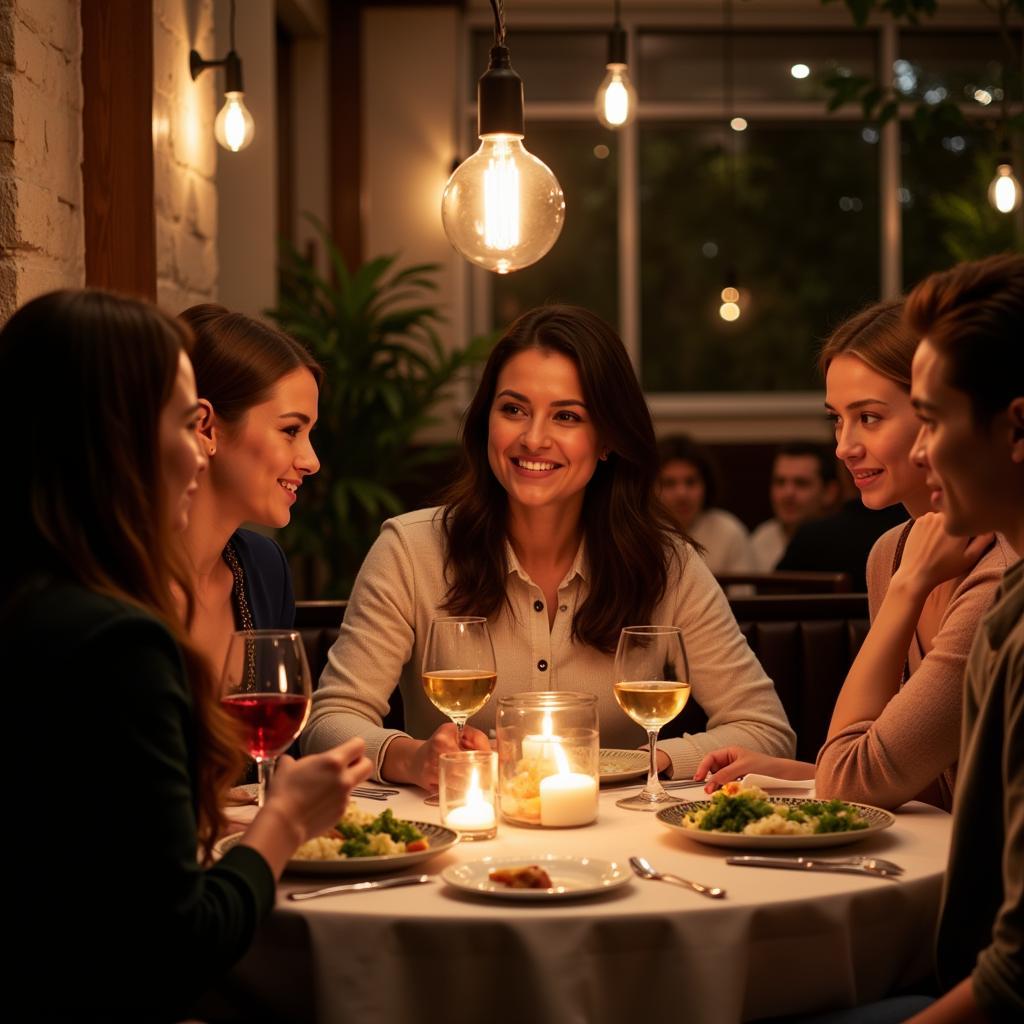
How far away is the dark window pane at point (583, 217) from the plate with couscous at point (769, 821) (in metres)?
6.99

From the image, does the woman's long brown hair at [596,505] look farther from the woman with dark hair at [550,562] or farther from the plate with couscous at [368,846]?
the plate with couscous at [368,846]

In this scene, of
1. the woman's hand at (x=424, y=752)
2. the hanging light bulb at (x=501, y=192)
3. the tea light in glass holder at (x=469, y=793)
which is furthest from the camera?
the hanging light bulb at (x=501, y=192)

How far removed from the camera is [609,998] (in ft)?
5.01

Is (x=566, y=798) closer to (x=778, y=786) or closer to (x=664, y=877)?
(x=664, y=877)

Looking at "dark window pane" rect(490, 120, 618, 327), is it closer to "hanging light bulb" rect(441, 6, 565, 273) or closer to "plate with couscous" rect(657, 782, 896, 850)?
"hanging light bulb" rect(441, 6, 565, 273)

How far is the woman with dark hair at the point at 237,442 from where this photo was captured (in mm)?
2514

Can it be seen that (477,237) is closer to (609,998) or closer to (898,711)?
(898,711)

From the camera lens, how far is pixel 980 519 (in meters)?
1.59

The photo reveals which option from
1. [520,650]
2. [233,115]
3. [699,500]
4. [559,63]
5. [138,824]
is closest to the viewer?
[138,824]

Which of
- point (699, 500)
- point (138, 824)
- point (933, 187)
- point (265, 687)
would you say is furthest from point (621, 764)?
point (933, 187)

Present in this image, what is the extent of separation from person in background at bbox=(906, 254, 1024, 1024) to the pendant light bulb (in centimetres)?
97

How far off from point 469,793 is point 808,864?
45 cm

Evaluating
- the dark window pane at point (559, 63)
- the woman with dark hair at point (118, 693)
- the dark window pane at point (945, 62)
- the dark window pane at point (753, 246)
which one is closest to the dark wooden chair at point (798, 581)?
the woman with dark hair at point (118, 693)

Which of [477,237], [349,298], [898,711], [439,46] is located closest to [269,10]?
[349,298]
